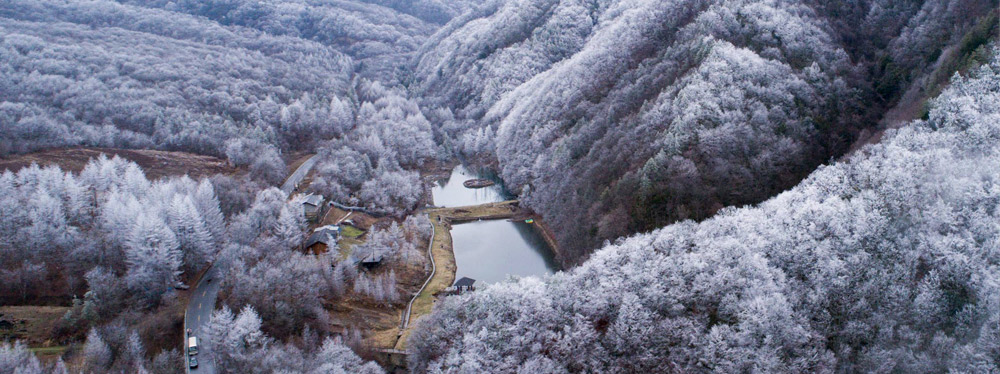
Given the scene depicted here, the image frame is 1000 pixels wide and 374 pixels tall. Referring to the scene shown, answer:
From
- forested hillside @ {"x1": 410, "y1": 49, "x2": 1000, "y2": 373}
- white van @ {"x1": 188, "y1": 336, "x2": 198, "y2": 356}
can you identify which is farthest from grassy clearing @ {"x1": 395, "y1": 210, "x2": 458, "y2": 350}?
white van @ {"x1": 188, "y1": 336, "x2": 198, "y2": 356}

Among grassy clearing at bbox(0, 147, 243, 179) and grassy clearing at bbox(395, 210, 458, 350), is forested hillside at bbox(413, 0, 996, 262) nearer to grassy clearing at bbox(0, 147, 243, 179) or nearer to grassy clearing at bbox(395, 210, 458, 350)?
grassy clearing at bbox(395, 210, 458, 350)

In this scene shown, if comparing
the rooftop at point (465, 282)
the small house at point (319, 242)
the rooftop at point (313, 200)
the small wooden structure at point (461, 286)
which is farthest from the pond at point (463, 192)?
the small wooden structure at point (461, 286)

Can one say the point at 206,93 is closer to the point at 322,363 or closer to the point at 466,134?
the point at 466,134

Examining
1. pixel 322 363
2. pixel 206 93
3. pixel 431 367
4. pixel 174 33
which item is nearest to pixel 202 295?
pixel 322 363

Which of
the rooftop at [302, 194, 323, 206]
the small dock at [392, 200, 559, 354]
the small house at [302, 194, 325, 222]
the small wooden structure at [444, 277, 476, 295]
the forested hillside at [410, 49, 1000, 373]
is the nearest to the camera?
the forested hillside at [410, 49, 1000, 373]

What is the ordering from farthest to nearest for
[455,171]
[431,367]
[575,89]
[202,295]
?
[455,171]
[575,89]
[202,295]
[431,367]

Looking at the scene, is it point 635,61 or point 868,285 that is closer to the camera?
point 868,285

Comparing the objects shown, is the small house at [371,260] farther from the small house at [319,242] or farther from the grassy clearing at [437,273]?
the grassy clearing at [437,273]
